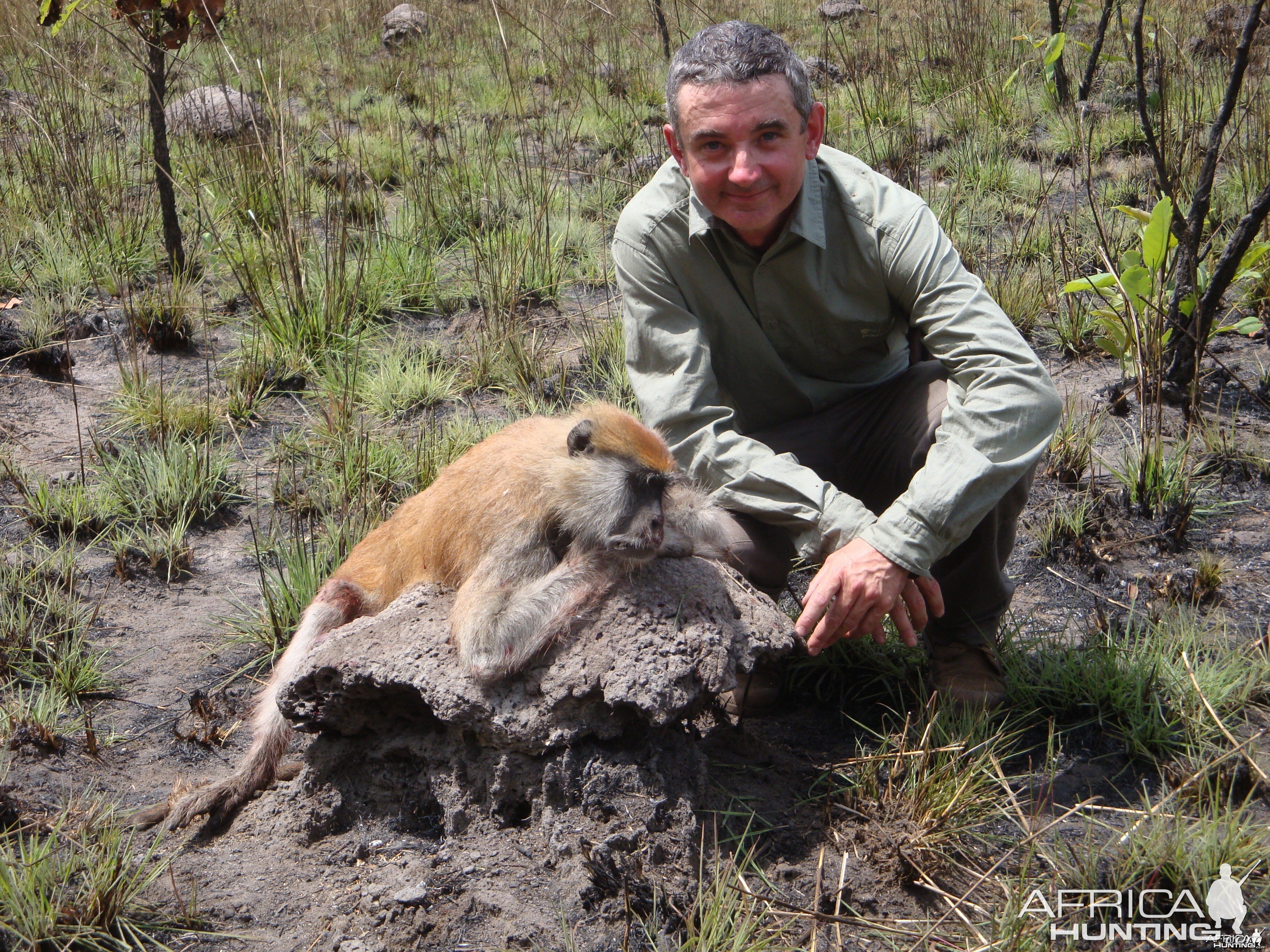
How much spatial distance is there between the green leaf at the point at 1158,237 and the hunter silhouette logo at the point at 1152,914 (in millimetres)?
2879

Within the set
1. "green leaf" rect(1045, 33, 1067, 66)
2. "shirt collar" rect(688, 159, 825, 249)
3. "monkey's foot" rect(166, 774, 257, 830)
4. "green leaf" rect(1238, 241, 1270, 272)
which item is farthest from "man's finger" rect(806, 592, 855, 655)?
"green leaf" rect(1045, 33, 1067, 66)

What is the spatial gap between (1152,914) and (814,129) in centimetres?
240

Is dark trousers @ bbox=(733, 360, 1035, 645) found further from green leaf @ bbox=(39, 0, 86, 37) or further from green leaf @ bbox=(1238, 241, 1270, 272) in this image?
green leaf @ bbox=(39, 0, 86, 37)

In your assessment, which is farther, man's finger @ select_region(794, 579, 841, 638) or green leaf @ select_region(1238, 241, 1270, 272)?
green leaf @ select_region(1238, 241, 1270, 272)

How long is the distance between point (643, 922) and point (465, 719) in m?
0.72

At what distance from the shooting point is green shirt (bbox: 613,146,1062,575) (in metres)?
2.86

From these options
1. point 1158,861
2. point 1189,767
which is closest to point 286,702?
point 1158,861

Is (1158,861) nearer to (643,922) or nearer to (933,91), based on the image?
(643,922)

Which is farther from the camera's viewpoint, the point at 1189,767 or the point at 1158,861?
the point at 1189,767

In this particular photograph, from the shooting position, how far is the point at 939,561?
332 centimetres

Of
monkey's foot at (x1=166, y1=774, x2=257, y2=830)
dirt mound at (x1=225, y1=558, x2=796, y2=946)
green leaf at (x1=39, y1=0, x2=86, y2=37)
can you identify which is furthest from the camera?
green leaf at (x1=39, y1=0, x2=86, y2=37)

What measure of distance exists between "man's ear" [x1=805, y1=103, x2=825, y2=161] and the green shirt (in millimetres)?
94

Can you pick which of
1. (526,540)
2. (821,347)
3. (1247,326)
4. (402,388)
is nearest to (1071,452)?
(1247,326)

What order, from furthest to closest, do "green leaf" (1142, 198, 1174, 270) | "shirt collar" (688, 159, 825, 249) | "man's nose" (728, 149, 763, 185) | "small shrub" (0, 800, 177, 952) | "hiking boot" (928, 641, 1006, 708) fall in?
"green leaf" (1142, 198, 1174, 270) → "shirt collar" (688, 159, 825, 249) → "hiking boot" (928, 641, 1006, 708) → "man's nose" (728, 149, 763, 185) → "small shrub" (0, 800, 177, 952)
